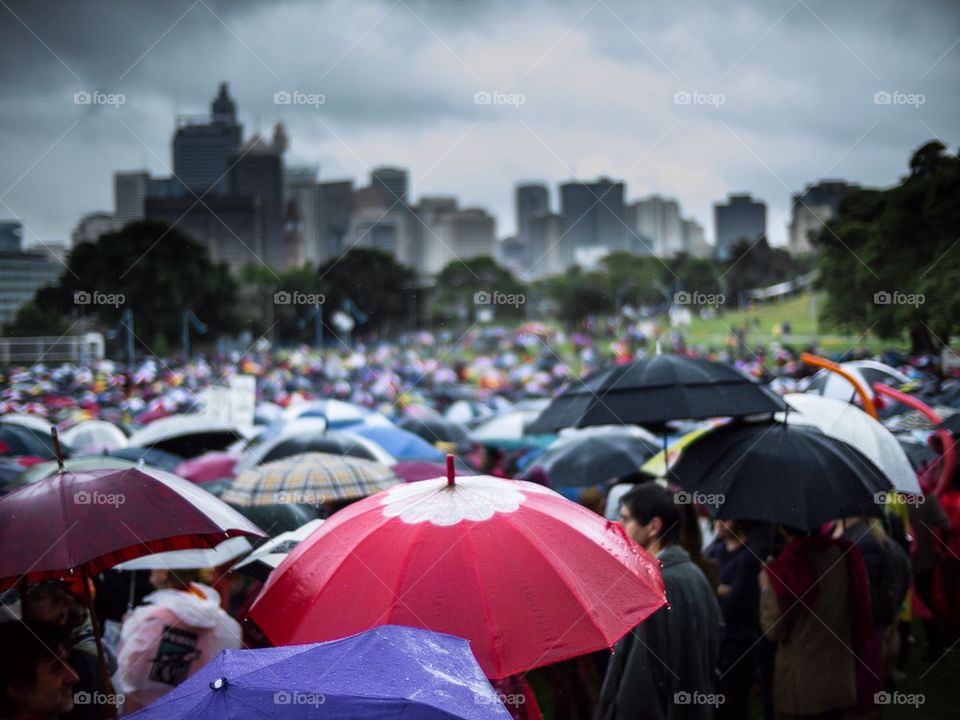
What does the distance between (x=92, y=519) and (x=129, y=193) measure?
53.8 metres

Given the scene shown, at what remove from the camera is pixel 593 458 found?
20.3 ft

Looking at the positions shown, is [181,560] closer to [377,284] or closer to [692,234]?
[377,284]

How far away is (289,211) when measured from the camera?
111812 mm

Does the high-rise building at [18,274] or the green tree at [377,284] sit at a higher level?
the green tree at [377,284]

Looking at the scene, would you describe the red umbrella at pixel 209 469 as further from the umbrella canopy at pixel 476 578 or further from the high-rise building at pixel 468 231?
the high-rise building at pixel 468 231

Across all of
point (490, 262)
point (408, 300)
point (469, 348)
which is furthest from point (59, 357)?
point (490, 262)

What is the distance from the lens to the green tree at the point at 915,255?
8789mm

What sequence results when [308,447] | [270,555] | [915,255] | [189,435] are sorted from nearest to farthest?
[270,555]
[308,447]
[189,435]
[915,255]

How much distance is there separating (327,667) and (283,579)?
101 cm

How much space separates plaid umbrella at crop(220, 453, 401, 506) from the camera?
4289 mm

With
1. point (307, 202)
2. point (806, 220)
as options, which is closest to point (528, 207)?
point (307, 202)

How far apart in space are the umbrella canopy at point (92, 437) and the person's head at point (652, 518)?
727 centimetres

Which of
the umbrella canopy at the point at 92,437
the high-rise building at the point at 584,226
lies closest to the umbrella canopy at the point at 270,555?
the umbrella canopy at the point at 92,437

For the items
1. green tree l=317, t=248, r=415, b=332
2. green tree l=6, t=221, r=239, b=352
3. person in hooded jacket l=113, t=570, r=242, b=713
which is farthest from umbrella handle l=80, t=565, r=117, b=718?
green tree l=317, t=248, r=415, b=332
